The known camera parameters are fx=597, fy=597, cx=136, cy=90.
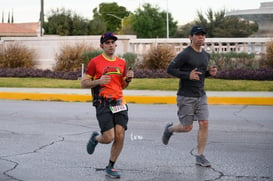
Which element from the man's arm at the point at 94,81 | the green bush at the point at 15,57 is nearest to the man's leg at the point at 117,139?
the man's arm at the point at 94,81

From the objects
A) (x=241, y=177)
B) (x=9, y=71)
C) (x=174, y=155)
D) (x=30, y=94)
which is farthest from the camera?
(x=9, y=71)

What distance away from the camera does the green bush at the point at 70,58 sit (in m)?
25.8

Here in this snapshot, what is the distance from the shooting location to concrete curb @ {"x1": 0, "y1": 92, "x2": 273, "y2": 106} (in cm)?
1552

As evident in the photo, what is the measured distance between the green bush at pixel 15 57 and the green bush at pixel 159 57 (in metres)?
6.51

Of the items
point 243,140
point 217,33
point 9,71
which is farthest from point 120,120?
point 217,33

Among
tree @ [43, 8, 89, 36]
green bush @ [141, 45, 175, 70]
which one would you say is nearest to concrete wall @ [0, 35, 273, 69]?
green bush @ [141, 45, 175, 70]

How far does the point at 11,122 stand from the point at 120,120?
18.8ft

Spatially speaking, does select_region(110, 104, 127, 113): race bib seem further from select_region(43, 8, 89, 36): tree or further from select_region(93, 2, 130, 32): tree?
select_region(93, 2, 130, 32): tree

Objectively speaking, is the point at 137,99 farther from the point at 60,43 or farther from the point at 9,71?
the point at 60,43

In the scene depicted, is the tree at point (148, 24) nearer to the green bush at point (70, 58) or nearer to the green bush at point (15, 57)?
the green bush at point (15, 57)

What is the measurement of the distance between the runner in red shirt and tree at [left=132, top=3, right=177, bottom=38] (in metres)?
63.7

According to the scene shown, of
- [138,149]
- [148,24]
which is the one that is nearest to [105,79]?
[138,149]

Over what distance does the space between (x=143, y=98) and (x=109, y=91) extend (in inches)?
376

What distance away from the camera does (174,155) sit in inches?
317
